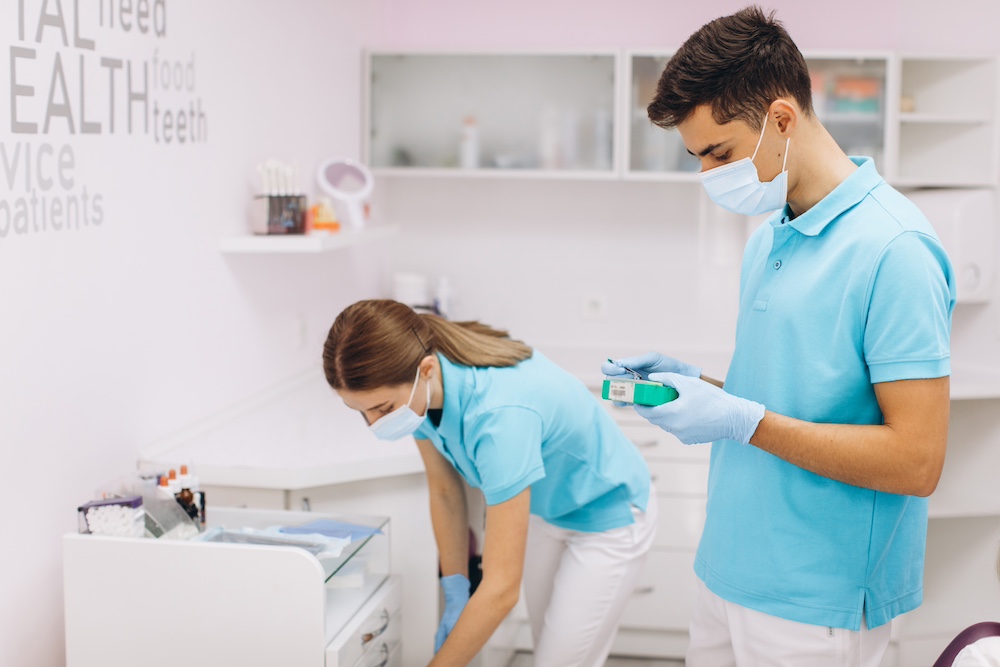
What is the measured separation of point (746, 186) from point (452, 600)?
97 centimetres

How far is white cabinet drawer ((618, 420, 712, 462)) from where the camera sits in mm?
2887

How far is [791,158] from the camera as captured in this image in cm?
129

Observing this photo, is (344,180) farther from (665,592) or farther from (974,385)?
(974,385)

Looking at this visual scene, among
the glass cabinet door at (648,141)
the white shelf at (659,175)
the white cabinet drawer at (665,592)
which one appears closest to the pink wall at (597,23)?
the glass cabinet door at (648,141)

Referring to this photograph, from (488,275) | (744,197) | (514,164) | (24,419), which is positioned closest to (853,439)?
(744,197)

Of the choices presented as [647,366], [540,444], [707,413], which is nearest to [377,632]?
[540,444]

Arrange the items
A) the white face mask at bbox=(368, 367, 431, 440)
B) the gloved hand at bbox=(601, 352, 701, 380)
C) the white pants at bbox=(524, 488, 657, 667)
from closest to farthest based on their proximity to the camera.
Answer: the gloved hand at bbox=(601, 352, 701, 380), the white face mask at bbox=(368, 367, 431, 440), the white pants at bbox=(524, 488, 657, 667)

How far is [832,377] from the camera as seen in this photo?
1.25m

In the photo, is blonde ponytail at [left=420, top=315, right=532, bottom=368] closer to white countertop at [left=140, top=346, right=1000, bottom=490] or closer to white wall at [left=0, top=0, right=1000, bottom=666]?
white countertop at [left=140, top=346, right=1000, bottom=490]

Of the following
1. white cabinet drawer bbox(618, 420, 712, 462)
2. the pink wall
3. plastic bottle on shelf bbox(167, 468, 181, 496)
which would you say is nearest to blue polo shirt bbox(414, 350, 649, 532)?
plastic bottle on shelf bbox(167, 468, 181, 496)

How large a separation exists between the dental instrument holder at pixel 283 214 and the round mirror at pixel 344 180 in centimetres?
36

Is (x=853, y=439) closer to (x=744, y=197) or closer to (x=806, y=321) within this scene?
(x=806, y=321)

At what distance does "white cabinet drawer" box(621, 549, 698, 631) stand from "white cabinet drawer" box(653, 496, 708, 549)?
1.1 inches

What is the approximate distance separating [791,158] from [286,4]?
1782mm
